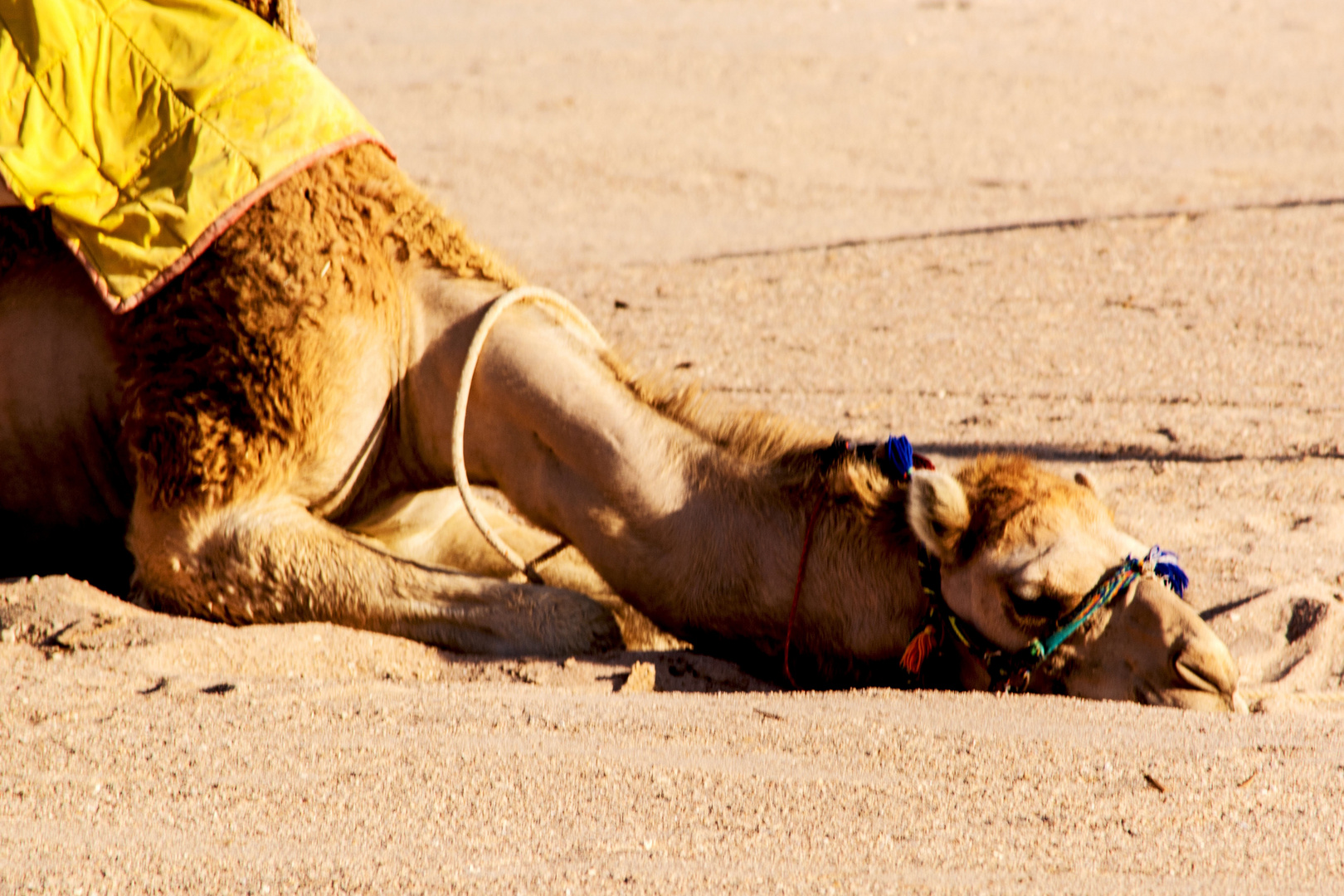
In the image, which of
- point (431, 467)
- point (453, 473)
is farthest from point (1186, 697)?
point (431, 467)

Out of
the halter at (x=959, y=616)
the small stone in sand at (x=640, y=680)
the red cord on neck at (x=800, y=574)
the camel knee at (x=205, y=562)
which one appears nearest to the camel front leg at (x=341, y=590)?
the camel knee at (x=205, y=562)

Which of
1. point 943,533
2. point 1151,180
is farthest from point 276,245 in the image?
point 1151,180

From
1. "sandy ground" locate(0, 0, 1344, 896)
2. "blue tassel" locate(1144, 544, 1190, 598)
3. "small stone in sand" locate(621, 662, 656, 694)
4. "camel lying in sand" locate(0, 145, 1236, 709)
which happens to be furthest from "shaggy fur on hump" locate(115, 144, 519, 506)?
"blue tassel" locate(1144, 544, 1190, 598)

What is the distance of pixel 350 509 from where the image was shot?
427cm

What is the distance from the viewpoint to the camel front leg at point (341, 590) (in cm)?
399

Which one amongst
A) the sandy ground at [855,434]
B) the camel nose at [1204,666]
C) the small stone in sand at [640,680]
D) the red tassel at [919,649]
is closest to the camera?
the sandy ground at [855,434]

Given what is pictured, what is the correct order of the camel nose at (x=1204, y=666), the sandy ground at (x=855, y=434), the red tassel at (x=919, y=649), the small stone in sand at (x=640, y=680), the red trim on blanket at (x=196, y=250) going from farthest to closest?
the red trim on blanket at (x=196, y=250), the small stone in sand at (x=640, y=680), the red tassel at (x=919, y=649), the camel nose at (x=1204, y=666), the sandy ground at (x=855, y=434)

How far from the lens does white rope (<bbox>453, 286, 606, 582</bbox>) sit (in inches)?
158

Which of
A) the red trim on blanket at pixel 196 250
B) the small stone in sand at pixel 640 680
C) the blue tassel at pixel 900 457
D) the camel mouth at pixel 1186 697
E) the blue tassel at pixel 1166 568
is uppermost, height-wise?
the red trim on blanket at pixel 196 250

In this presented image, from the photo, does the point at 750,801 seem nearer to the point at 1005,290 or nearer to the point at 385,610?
the point at 385,610

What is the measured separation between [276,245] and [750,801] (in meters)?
1.98

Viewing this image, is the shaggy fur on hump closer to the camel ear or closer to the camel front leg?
the camel front leg

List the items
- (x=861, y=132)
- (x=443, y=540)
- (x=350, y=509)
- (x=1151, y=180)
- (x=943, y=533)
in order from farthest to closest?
(x=861, y=132) < (x=1151, y=180) < (x=443, y=540) < (x=350, y=509) < (x=943, y=533)

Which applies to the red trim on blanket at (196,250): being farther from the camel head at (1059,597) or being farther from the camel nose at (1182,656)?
the camel nose at (1182,656)
